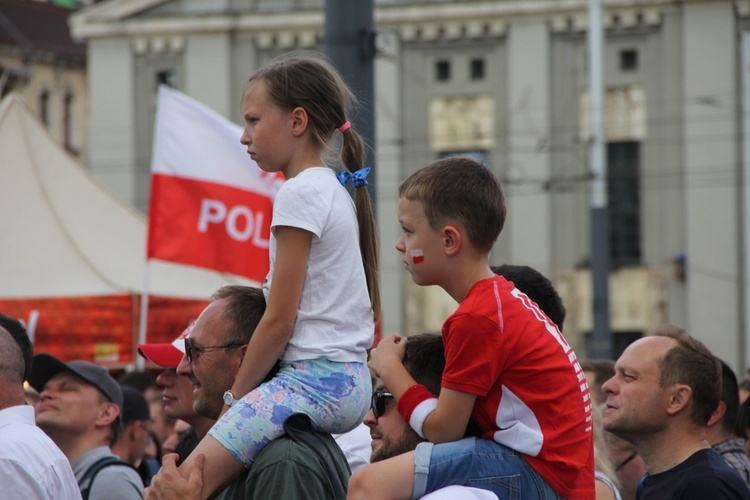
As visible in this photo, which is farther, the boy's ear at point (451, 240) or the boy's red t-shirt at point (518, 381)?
the boy's ear at point (451, 240)

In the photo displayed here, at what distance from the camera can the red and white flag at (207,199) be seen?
11375mm

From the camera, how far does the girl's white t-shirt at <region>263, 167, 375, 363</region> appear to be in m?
3.77

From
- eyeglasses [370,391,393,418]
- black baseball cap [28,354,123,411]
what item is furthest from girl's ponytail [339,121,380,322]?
black baseball cap [28,354,123,411]

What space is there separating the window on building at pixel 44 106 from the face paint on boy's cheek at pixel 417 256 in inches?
1603

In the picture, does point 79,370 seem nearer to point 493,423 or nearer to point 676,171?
point 493,423

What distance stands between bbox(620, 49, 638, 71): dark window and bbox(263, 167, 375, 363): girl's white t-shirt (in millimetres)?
29540

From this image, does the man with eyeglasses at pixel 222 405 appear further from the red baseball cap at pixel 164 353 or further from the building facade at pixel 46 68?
the building facade at pixel 46 68

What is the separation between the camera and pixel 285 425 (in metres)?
3.69

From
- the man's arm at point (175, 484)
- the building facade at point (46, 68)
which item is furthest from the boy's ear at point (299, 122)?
the building facade at point (46, 68)

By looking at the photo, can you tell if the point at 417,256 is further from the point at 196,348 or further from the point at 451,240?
the point at 196,348

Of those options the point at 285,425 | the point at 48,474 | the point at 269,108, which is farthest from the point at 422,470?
the point at 48,474

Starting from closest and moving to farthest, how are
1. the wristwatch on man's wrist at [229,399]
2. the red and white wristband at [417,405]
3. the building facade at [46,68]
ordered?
the red and white wristband at [417,405] < the wristwatch on man's wrist at [229,399] < the building facade at [46,68]

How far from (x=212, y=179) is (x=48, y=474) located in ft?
23.6

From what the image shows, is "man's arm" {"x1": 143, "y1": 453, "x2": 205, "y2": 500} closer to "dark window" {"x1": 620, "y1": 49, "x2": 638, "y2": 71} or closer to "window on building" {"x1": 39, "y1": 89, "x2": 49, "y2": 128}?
"dark window" {"x1": 620, "y1": 49, "x2": 638, "y2": 71}
